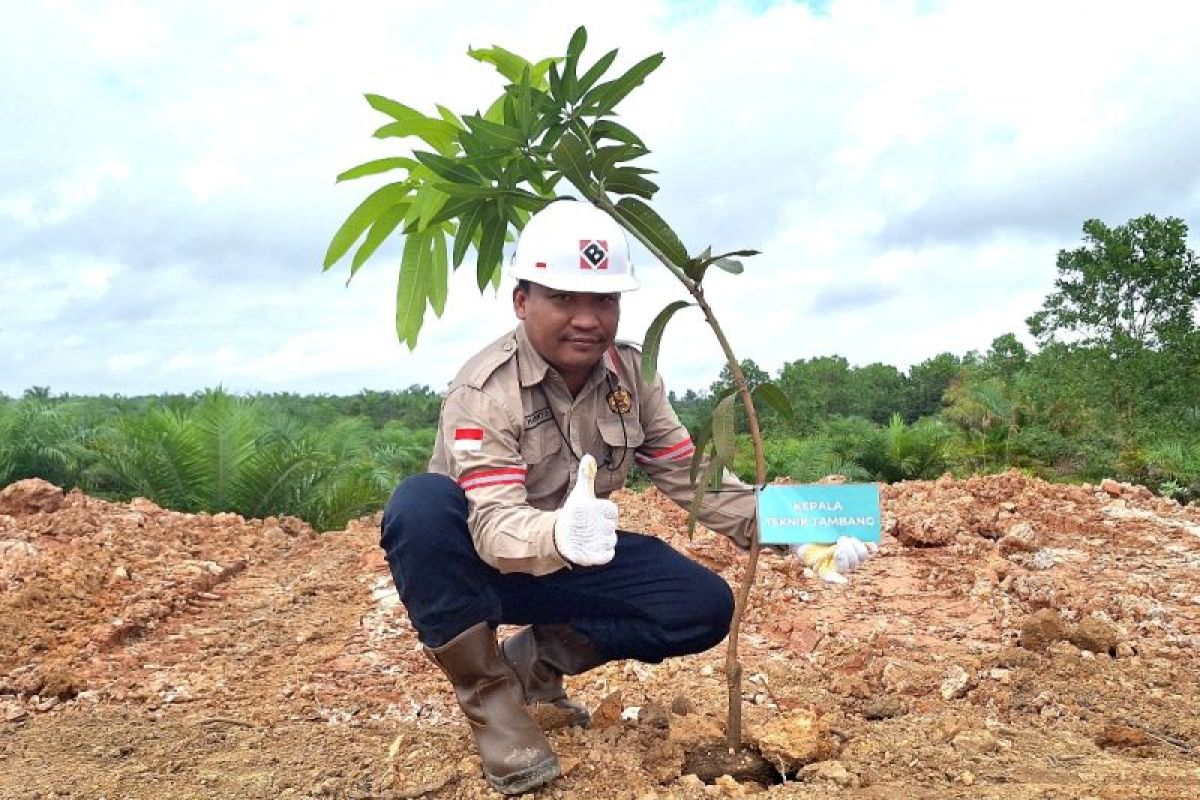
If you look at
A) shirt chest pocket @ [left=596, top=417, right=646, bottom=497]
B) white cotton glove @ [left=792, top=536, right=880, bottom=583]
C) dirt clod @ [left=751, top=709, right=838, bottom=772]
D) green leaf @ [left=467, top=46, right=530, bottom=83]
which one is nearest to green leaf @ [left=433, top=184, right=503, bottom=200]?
green leaf @ [left=467, top=46, right=530, bottom=83]

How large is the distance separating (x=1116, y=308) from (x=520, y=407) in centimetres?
1193

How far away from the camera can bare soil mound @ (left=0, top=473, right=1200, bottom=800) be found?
7.84 feet

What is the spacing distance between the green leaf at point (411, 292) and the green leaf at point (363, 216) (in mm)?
113

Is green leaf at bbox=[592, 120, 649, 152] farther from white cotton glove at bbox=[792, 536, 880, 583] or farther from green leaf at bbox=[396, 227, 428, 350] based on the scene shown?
white cotton glove at bbox=[792, 536, 880, 583]

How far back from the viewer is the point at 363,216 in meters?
2.88

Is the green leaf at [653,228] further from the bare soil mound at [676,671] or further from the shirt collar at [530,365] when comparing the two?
the bare soil mound at [676,671]

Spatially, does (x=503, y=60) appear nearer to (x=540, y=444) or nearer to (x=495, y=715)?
(x=540, y=444)

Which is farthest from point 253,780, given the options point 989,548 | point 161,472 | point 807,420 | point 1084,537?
point 807,420

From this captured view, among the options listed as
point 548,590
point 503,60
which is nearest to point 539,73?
point 503,60

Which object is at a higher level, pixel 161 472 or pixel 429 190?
pixel 429 190

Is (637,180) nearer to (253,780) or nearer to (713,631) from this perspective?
(713,631)

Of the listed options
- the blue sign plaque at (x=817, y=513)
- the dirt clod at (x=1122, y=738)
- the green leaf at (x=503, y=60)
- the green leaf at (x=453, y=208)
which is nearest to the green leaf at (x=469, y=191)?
the green leaf at (x=453, y=208)

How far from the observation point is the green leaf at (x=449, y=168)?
2.49 metres

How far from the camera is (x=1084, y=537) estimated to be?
532 centimetres
